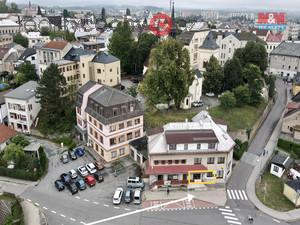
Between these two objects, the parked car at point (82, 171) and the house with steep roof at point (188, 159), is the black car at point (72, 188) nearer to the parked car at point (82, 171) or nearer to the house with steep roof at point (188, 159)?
the parked car at point (82, 171)

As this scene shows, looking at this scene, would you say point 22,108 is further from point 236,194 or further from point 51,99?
point 236,194

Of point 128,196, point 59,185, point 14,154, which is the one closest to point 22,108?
point 14,154

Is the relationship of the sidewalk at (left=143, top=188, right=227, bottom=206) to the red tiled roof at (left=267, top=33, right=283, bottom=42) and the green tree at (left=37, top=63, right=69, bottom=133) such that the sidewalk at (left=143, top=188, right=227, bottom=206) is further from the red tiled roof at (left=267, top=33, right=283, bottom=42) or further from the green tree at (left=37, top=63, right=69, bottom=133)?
the red tiled roof at (left=267, top=33, right=283, bottom=42)

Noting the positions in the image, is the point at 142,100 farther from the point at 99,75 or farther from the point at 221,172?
the point at 221,172

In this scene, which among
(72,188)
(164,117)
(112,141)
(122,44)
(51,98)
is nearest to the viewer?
(72,188)

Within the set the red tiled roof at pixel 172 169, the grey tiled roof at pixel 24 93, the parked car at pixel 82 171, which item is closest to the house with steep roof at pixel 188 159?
the red tiled roof at pixel 172 169

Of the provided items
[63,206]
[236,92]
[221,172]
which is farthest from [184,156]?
[236,92]
